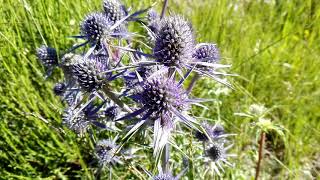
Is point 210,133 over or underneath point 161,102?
underneath

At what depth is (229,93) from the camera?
7.18 ft

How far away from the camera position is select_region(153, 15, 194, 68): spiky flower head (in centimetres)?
108

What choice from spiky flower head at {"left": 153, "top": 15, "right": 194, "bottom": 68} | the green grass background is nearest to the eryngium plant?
spiky flower head at {"left": 153, "top": 15, "right": 194, "bottom": 68}

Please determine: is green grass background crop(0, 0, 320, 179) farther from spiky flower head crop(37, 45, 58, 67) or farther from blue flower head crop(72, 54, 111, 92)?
blue flower head crop(72, 54, 111, 92)

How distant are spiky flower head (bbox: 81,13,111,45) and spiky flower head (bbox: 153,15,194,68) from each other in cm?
26

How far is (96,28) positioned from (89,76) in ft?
0.74

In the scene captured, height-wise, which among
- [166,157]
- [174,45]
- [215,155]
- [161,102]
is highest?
[174,45]

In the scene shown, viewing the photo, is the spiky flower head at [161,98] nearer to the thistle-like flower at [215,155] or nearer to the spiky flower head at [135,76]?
the spiky flower head at [135,76]

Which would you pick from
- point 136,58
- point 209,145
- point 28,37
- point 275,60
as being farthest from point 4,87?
point 275,60

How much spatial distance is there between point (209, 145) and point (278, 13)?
5.08ft

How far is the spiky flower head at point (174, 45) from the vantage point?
1.08m

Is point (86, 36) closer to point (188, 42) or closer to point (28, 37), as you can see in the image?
point (188, 42)

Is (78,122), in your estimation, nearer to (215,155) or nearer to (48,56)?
(48,56)

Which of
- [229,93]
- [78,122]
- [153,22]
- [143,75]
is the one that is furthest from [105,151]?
[229,93]
